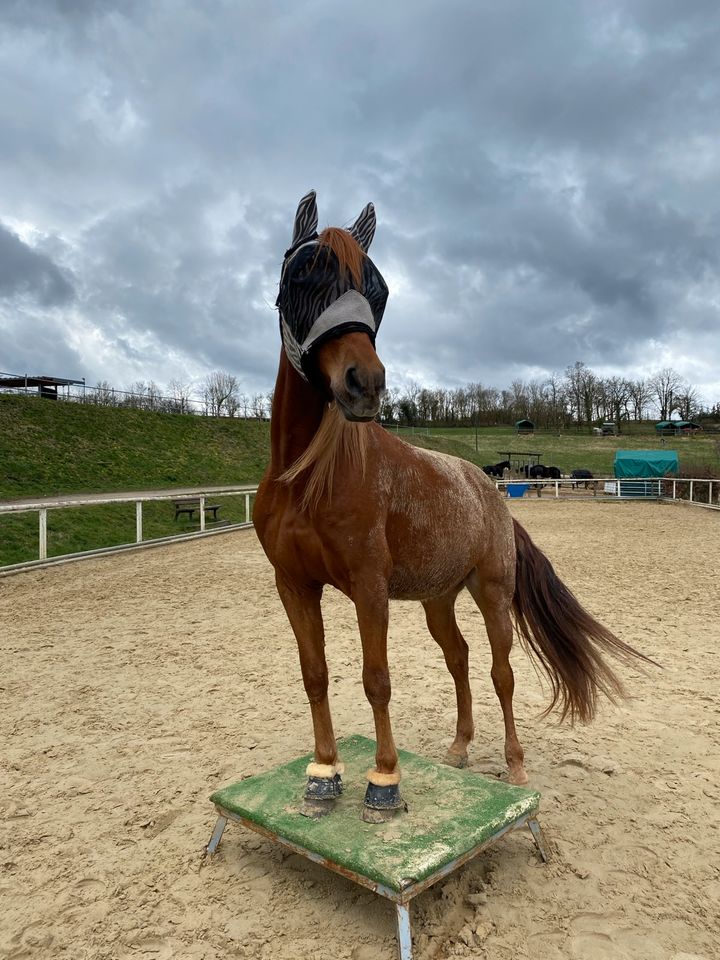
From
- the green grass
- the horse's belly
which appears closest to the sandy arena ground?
the horse's belly

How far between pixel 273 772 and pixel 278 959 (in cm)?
87

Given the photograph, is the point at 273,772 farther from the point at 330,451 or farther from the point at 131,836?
the point at 330,451

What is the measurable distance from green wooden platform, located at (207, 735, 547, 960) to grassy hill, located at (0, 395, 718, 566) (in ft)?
32.3

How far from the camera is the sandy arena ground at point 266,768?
7.13 feet

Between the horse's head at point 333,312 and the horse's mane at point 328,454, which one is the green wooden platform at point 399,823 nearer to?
the horse's mane at point 328,454

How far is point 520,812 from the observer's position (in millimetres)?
2434

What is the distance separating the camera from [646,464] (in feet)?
108

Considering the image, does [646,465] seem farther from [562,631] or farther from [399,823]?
[399,823]

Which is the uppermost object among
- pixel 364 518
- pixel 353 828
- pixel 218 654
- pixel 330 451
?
pixel 330 451

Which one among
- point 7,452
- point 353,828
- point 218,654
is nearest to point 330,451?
point 353,828

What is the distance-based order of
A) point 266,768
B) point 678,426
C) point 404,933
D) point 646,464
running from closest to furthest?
point 404,933 < point 266,768 < point 646,464 < point 678,426

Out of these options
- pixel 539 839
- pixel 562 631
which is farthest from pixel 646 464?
pixel 539 839

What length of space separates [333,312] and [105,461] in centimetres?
2421

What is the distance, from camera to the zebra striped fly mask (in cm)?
196
